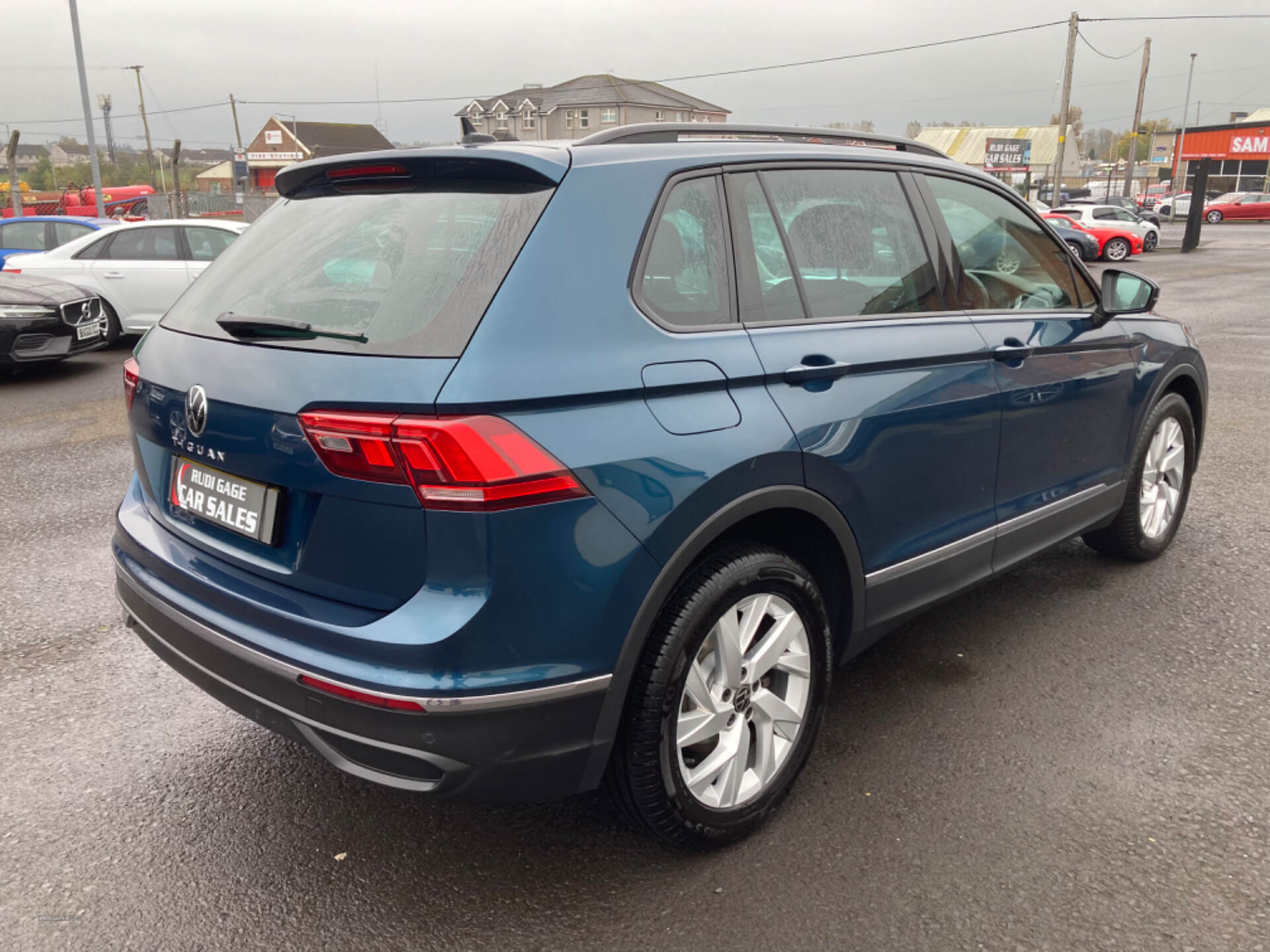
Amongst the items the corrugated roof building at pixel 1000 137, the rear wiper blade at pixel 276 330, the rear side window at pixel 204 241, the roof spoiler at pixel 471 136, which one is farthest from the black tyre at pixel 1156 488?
the corrugated roof building at pixel 1000 137

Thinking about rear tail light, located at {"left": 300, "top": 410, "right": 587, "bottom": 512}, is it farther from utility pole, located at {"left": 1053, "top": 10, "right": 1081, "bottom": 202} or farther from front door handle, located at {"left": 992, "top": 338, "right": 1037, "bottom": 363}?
utility pole, located at {"left": 1053, "top": 10, "right": 1081, "bottom": 202}

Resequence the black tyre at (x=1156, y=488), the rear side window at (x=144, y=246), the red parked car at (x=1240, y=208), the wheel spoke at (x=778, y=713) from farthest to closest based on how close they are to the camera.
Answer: the red parked car at (x=1240, y=208) < the rear side window at (x=144, y=246) < the black tyre at (x=1156, y=488) < the wheel spoke at (x=778, y=713)

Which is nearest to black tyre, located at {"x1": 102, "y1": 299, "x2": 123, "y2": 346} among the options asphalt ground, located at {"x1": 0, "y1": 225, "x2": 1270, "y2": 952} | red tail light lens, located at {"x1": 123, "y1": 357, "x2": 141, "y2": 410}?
asphalt ground, located at {"x1": 0, "y1": 225, "x2": 1270, "y2": 952}

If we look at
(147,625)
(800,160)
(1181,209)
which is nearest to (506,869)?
(147,625)

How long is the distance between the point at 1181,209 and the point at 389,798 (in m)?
59.0

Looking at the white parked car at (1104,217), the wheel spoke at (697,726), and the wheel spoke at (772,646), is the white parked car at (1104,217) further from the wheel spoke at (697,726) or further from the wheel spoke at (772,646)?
the wheel spoke at (697,726)

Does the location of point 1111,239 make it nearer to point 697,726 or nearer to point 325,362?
point 697,726

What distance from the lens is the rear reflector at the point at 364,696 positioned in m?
2.01

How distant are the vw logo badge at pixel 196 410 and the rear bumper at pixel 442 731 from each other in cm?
49

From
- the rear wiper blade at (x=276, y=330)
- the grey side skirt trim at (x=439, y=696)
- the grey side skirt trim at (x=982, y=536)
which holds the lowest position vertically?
the grey side skirt trim at (x=982, y=536)

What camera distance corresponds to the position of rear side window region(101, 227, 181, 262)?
36.5ft

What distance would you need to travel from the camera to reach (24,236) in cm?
1335

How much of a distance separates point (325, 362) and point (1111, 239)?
98.2 feet

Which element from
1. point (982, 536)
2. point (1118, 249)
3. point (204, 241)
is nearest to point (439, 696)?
point (982, 536)
